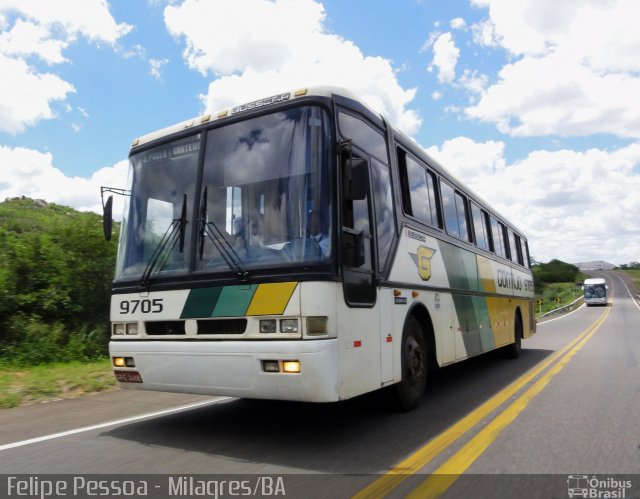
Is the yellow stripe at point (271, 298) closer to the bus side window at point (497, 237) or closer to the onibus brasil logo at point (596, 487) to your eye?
the onibus brasil logo at point (596, 487)

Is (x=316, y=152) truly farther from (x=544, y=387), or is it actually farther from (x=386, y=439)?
(x=544, y=387)

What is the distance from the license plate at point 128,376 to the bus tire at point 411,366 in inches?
104

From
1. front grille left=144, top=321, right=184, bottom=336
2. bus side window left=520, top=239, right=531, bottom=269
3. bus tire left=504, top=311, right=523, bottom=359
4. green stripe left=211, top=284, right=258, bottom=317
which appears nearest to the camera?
green stripe left=211, top=284, right=258, bottom=317

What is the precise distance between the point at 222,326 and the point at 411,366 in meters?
2.36

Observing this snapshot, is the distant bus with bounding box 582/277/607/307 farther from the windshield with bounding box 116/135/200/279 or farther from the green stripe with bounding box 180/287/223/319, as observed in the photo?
the green stripe with bounding box 180/287/223/319

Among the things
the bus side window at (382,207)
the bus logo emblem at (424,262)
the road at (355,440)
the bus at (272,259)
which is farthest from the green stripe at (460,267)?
the bus side window at (382,207)

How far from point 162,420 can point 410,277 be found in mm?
3104

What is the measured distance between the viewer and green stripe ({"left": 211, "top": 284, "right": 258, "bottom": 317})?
450 centimetres

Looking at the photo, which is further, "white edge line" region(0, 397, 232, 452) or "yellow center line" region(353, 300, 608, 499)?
"white edge line" region(0, 397, 232, 452)

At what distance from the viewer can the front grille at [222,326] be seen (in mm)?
4527

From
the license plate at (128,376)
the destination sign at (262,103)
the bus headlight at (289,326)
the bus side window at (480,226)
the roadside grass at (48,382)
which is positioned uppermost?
the destination sign at (262,103)

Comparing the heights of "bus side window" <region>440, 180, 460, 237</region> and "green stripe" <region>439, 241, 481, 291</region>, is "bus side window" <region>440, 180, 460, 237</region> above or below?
above

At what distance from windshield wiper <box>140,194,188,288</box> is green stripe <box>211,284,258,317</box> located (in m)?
0.73

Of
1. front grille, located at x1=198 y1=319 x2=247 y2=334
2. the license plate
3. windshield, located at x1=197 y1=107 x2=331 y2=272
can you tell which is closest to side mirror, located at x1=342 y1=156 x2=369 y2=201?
windshield, located at x1=197 y1=107 x2=331 y2=272
